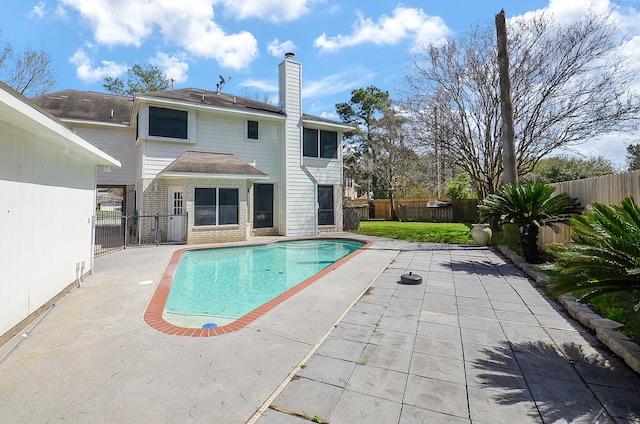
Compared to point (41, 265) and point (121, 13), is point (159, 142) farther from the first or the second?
point (41, 265)

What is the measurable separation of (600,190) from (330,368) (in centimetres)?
706

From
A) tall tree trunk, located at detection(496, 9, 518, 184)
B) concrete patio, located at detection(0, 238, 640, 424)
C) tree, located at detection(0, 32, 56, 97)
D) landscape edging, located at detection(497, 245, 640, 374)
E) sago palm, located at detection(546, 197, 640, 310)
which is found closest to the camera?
concrete patio, located at detection(0, 238, 640, 424)

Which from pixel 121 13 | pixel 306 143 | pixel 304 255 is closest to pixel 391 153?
pixel 306 143

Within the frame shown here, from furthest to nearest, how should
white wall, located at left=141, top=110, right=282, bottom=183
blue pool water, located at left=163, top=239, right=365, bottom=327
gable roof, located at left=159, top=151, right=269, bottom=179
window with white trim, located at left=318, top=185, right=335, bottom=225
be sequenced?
1. window with white trim, located at left=318, top=185, right=335, bottom=225
2. white wall, located at left=141, top=110, right=282, bottom=183
3. gable roof, located at left=159, top=151, right=269, bottom=179
4. blue pool water, located at left=163, top=239, right=365, bottom=327

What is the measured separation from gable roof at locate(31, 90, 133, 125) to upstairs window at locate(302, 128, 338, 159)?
9136 millimetres

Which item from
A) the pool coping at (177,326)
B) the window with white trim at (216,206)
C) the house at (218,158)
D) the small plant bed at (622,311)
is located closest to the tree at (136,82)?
the house at (218,158)

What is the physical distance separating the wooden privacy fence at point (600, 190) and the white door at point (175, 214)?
13159 millimetres

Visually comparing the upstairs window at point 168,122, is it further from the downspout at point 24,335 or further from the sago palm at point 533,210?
the sago palm at point 533,210

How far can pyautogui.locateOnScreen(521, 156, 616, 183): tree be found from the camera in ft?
77.4

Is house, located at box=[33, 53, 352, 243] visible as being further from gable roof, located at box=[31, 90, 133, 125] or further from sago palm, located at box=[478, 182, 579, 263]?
sago palm, located at box=[478, 182, 579, 263]

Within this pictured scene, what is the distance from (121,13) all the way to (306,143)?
30.5 feet

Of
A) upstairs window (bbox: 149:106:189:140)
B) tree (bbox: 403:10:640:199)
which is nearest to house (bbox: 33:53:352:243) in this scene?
upstairs window (bbox: 149:106:189:140)

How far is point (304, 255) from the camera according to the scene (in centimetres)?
1145

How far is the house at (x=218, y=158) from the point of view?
41.1ft
